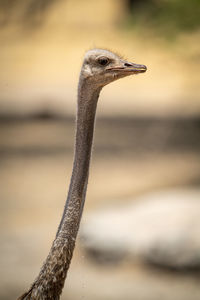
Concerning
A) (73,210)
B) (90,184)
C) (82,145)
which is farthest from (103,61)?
(90,184)

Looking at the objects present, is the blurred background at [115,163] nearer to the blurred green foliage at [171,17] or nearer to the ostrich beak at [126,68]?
the blurred green foliage at [171,17]

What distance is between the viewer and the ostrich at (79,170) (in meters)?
3.68

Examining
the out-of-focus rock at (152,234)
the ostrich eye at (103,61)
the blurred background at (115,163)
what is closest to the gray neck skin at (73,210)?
the ostrich eye at (103,61)

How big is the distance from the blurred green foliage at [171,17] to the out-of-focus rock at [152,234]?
3.63m

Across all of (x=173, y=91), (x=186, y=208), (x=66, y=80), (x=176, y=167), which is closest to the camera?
(x=186, y=208)

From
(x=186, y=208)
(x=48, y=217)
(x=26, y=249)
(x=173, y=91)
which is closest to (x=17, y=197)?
(x=48, y=217)

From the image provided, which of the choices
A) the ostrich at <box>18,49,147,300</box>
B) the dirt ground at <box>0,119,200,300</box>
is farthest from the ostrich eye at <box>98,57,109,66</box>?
the dirt ground at <box>0,119,200,300</box>

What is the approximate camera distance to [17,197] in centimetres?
1067

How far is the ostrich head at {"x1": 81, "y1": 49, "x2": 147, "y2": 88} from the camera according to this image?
3.72m

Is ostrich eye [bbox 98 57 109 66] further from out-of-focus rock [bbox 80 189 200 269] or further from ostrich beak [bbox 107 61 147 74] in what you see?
out-of-focus rock [bbox 80 189 200 269]

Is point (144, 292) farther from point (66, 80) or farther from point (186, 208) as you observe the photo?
point (66, 80)

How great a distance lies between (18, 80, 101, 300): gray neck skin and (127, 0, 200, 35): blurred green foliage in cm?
727

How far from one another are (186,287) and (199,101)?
11.4 meters

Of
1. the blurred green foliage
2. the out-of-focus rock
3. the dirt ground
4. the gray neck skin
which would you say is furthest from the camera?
the blurred green foliage
